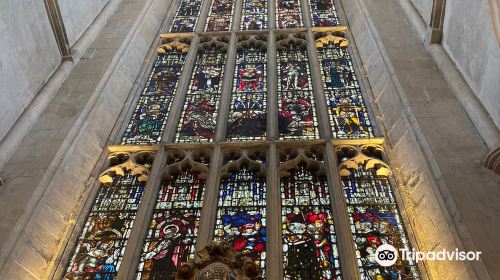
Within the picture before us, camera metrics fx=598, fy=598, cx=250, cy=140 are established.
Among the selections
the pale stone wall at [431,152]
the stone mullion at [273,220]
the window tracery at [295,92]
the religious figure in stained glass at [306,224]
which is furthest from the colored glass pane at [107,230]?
the pale stone wall at [431,152]

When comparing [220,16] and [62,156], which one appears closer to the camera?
[62,156]

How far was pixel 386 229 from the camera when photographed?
662 centimetres

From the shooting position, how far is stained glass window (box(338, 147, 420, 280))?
→ 6117 millimetres

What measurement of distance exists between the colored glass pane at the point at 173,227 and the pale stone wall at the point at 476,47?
3514 mm

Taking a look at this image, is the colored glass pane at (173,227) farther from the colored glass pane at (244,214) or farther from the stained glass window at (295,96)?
the stained glass window at (295,96)

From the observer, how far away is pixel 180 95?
9258 mm

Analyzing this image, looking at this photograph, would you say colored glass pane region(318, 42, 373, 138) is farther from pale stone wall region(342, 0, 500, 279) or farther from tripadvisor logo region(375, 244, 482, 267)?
tripadvisor logo region(375, 244, 482, 267)

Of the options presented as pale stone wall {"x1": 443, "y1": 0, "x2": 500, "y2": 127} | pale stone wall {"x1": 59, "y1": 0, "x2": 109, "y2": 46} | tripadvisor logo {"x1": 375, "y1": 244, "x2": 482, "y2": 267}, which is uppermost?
pale stone wall {"x1": 59, "y1": 0, "x2": 109, "y2": 46}

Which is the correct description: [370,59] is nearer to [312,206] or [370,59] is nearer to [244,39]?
[244,39]

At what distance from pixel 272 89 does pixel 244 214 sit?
2.84 m

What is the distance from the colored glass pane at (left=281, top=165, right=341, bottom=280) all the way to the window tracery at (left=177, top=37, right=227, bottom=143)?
158 centimetres

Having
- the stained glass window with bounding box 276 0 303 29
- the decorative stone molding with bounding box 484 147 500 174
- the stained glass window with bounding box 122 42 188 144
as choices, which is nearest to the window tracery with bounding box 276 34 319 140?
the stained glass window with bounding box 276 0 303 29

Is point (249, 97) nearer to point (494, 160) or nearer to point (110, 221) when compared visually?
point (110, 221)

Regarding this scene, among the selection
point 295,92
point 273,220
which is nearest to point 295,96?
point 295,92
